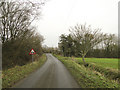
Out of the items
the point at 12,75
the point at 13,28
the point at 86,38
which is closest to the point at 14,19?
the point at 13,28

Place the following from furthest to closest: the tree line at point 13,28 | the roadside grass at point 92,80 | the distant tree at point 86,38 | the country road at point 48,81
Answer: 1. the distant tree at point 86,38
2. the tree line at point 13,28
3. the roadside grass at point 92,80
4. the country road at point 48,81

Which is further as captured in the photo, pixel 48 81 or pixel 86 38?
pixel 86 38

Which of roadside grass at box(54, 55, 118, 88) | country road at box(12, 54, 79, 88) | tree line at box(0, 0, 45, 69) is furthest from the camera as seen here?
tree line at box(0, 0, 45, 69)

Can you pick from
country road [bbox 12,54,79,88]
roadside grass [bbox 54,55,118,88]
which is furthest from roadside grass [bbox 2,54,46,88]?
roadside grass [bbox 54,55,118,88]

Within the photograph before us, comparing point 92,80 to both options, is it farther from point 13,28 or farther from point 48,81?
point 13,28

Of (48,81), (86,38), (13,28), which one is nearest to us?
(48,81)

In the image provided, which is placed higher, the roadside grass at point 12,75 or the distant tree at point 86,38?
the distant tree at point 86,38

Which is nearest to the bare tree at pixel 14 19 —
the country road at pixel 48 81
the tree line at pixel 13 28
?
the tree line at pixel 13 28

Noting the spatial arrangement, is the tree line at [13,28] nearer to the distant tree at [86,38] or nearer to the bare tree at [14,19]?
the bare tree at [14,19]

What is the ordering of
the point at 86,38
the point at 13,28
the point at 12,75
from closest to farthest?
the point at 12,75 < the point at 13,28 < the point at 86,38

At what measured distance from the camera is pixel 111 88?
4.18m

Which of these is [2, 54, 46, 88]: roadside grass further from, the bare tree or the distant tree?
the distant tree

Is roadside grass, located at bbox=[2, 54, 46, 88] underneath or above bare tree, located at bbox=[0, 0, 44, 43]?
underneath

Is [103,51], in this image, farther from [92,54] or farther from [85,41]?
[85,41]
